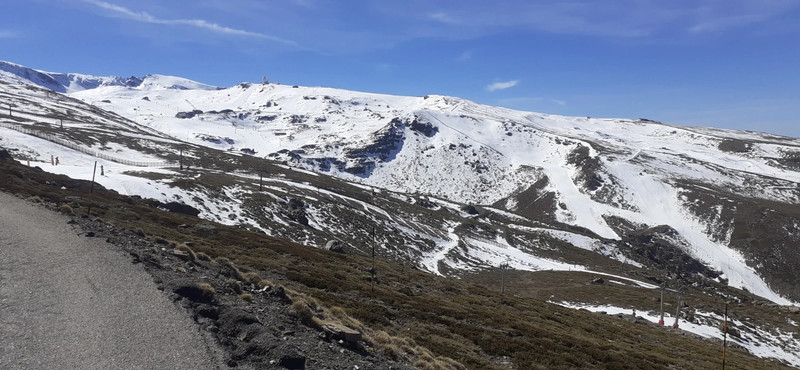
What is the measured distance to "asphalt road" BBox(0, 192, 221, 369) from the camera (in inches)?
437

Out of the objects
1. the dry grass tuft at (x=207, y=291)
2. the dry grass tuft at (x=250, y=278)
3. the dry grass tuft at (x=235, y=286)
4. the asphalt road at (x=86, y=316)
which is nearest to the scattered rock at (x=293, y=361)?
the asphalt road at (x=86, y=316)

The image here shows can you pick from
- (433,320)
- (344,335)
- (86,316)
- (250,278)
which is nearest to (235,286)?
(250,278)

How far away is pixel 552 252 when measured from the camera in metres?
134

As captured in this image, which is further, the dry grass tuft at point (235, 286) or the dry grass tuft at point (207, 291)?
the dry grass tuft at point (235, 286)

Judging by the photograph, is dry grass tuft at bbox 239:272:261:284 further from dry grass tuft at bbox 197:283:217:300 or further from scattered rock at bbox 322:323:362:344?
A: scattered rock at bbox 322:323:362:344

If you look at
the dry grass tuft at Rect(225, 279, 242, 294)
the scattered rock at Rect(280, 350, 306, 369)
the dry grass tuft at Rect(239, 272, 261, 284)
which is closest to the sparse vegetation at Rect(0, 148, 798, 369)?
the dry grass tuft at Rect(239, 272, 261, 284)

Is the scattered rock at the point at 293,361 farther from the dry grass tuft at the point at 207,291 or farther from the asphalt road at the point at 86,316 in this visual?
the dry grass tuft at the point at 207,291

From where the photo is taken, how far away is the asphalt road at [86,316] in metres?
11.1

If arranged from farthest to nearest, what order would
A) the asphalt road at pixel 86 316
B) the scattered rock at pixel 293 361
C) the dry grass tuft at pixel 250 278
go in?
the dry grass tuft at pixel 250 278
the scattered rock at pixel 293 361
the asphalt road at pixel 86 316

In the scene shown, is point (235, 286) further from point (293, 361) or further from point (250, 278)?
point (293, 361)

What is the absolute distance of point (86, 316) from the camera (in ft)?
43.9

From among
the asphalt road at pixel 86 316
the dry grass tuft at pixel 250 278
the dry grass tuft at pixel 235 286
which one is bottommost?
the dry grass tuft at pixel 250 278

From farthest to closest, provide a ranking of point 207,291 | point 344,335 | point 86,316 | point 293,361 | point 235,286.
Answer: point 235,286 < point 207,291 < point 344,335 < point 86,316 < point 293,361

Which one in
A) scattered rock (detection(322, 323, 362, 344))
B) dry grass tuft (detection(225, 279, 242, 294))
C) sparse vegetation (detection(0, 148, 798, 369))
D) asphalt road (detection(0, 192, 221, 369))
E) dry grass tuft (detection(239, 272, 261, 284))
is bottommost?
sparse vegetation (detection(0, 148, 798, 369))
